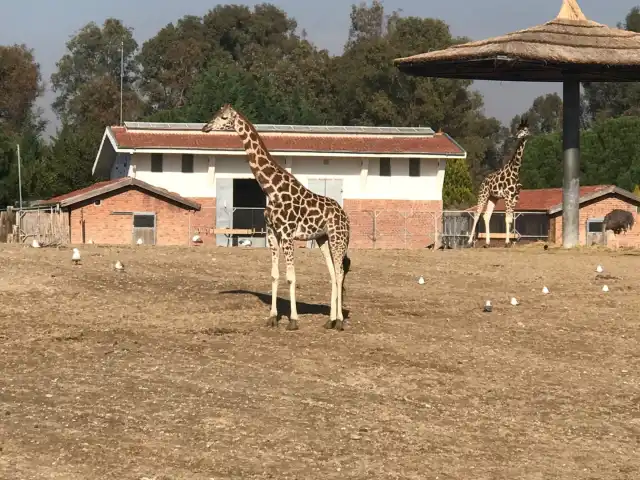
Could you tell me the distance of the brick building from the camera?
59531mm

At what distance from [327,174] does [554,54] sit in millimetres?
25547

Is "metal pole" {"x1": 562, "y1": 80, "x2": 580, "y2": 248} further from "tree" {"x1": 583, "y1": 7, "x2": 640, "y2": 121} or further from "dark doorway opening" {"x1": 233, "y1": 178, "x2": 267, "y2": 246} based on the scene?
"tree" {"x1": 583, "y1": 7, "x2": 640, "y2": 121}

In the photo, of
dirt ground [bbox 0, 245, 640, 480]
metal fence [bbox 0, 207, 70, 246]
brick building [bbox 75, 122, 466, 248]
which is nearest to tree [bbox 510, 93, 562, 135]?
brick building [bbox 75, 122, 466, 248]

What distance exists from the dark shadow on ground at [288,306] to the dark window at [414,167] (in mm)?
39703

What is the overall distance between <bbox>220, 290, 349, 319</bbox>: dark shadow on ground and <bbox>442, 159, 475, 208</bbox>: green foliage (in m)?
55.0

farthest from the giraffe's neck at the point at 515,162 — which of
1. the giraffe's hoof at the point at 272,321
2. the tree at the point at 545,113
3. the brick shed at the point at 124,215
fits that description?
the tree at the point at 545,113

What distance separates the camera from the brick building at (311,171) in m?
59.5

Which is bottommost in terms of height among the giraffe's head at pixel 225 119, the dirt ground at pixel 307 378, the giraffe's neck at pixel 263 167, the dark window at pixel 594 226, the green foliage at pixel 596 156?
the dirt ground at pixel 307 378

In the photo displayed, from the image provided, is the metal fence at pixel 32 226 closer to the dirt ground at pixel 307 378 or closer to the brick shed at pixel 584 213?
the dirt ground at pixel 307 378

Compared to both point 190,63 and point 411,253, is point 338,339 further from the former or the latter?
point 190,63

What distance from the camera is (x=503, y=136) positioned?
4594 inches

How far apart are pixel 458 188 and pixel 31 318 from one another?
6132 centimetres

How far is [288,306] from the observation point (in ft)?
76.3

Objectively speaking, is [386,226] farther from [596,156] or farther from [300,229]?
[300,229]
